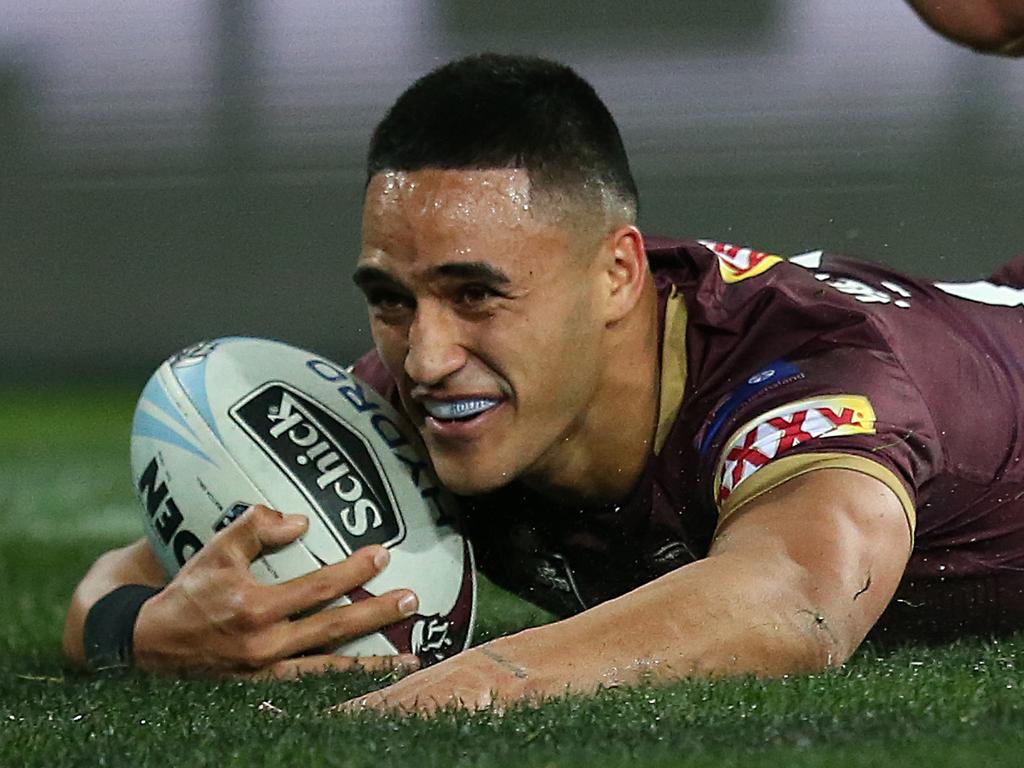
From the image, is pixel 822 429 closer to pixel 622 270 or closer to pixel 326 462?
pixel 622 270

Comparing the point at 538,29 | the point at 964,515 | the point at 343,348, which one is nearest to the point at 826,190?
the point at 538,29

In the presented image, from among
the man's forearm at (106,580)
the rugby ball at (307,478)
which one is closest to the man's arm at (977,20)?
the rugby ball at (307,478)

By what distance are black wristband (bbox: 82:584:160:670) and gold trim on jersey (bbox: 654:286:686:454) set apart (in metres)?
1.01

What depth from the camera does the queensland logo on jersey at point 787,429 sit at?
9.48 ft

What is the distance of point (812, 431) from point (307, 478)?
2.95 feet

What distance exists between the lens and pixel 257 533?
10.4ft

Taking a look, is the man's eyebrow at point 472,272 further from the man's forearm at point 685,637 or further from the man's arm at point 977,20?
the man's arm at point 977,20

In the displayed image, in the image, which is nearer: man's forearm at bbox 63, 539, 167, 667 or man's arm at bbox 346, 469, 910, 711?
man's arm at bbox 346, 469, 910, 711

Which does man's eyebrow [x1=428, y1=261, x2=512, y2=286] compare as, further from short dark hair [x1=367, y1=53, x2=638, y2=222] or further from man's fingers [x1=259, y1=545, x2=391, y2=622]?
man's fingers [x1=259, y1=545, x2=391, y2=622]

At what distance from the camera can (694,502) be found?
10.5ft

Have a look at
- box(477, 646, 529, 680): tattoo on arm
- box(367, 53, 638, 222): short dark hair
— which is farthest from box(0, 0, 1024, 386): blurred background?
box(477, 646, 529, 680): tattoo on arm

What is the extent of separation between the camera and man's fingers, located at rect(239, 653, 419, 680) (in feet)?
10.2

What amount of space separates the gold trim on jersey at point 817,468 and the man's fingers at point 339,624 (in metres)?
0.66

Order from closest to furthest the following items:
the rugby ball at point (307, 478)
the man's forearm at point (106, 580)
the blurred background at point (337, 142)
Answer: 1. the rugby ball at point (307, 478)
2. the man's forearm at point (106, 580)
3. the blurred background at point (337, 142)
